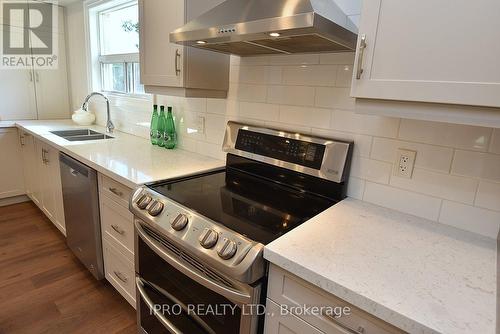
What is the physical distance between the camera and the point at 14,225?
105 inches

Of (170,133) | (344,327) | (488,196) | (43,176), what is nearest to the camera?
(344,327)

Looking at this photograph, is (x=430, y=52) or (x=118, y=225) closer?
(x=430, y=52)

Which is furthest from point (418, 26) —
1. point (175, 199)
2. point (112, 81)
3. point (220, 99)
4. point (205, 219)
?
point (112, 81)

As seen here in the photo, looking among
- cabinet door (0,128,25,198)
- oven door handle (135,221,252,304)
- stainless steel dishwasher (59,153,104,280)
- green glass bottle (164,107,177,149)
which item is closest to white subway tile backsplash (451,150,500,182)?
oven door handle (135,221,252,304)

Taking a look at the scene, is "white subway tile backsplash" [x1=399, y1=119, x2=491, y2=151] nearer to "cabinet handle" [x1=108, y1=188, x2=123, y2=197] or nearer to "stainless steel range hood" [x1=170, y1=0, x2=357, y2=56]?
"stainless steel range hood" [x1=170, y1=0, x2=357, y2=56]

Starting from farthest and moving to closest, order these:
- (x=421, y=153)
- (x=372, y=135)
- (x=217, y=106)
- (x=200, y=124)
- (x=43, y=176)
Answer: (x=43, y=176) < (x=200, y=124) < (x=217, y=106) < (x=372, y=135) < (x=421, y=153)

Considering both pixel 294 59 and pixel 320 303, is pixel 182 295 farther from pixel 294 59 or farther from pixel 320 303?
pixel 294 59

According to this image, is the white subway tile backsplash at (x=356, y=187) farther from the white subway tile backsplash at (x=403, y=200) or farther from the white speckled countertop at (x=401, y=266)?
the white speckled countertop at (x=401, y=266)

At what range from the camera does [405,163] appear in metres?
1.13

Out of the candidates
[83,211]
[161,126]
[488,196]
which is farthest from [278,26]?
[83,211]

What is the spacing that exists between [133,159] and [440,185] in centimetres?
151

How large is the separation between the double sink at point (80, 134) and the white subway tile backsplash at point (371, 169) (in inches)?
78.0

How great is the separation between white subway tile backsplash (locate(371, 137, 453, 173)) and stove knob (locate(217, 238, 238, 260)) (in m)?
0.69

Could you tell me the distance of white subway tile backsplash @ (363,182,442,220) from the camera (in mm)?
1097
